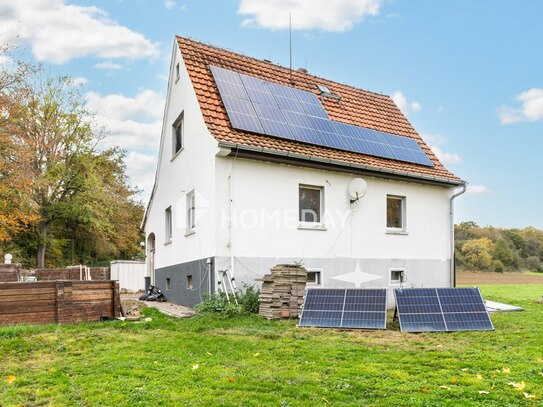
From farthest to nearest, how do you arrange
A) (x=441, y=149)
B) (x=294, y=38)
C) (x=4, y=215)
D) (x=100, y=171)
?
(x=100, y=171) → (x=4, y=215) → (x=441, y=149) → (x=294, y=38)

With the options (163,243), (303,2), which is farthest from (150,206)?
(303,2)

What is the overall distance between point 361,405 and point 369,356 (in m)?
2.29

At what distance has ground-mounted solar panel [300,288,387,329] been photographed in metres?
9.47

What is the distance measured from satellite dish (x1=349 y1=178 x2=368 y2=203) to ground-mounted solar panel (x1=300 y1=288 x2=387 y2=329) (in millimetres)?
4120

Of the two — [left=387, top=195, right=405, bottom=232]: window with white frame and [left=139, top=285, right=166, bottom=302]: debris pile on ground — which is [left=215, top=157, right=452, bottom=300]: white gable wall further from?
[left=139, top=285, right=166, bottom=302]: debris pile on ground

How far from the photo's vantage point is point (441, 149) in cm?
1820

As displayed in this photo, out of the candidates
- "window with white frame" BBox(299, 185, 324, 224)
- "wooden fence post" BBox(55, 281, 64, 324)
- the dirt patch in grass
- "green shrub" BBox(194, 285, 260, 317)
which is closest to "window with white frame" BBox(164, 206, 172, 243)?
"window with white frame" BBox(299, 185, 324, 224)

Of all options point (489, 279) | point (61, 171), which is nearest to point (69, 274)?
point (61, 171)

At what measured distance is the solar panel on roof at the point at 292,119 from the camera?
13.1 metres

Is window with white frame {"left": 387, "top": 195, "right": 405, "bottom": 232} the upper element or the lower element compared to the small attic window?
lower

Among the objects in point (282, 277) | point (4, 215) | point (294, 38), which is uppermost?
point (294, 38)

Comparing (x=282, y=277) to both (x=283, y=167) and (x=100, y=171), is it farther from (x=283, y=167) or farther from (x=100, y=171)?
(x=100, y=171)

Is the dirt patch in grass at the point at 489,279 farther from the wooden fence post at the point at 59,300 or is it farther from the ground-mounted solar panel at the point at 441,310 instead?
the wooden fence post at the point at 59,300

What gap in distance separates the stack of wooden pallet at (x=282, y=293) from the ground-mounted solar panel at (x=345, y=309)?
0.55 metres
